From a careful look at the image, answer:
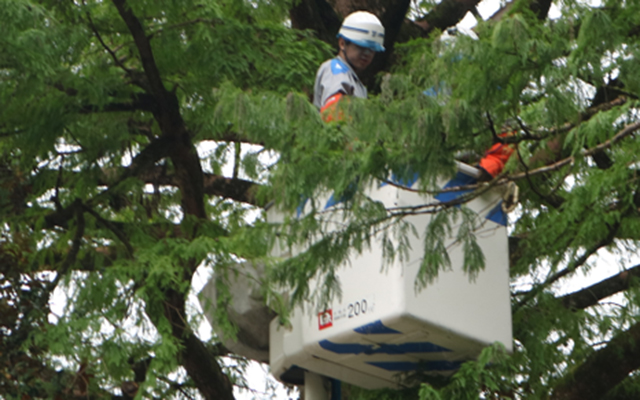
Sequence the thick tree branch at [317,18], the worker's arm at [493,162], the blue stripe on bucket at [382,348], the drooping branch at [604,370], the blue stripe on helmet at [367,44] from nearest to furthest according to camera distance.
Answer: the worker's arm at [493,162], the blue stripe on bucket at [382,348], the drooping branch at [604,370], the blue stripe on helmet at [367,44], the thick tree branch at [317,18]

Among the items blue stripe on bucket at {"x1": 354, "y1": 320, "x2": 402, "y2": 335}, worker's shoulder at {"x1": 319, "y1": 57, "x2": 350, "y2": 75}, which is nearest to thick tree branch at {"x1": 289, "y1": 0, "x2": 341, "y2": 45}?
worker's shoulder at {"x1": 319, "y1": 57, "x2": 350, "y2": 75}

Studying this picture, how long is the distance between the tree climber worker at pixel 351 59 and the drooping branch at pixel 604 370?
75.2 inches

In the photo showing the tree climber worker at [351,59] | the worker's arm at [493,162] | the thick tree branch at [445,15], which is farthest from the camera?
the thick tree branch at [445,15]

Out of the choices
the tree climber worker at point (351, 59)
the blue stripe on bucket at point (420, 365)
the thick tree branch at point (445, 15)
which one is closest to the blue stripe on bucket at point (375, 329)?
the blue stripe on bucket at point (420, 365)

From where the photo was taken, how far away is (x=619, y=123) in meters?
5.07

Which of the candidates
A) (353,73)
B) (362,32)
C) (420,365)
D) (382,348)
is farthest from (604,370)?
(362,32)

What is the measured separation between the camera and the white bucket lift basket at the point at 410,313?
17.7ft

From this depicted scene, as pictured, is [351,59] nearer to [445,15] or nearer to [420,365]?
[420,365]

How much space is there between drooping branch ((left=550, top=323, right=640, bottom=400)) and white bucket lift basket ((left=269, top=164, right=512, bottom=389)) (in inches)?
28.8

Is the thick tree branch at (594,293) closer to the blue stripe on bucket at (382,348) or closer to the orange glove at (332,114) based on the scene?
the blue stripe on bucket at (382,348)

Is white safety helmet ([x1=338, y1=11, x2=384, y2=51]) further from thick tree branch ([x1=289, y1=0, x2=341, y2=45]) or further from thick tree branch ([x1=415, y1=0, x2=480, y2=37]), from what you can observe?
thick tree branch ([x1=415, y1=0, x2=480, y2=37])

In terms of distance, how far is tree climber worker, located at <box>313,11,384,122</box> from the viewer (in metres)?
6.05

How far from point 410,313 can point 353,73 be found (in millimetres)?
1507

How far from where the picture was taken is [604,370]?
21.0 ft
